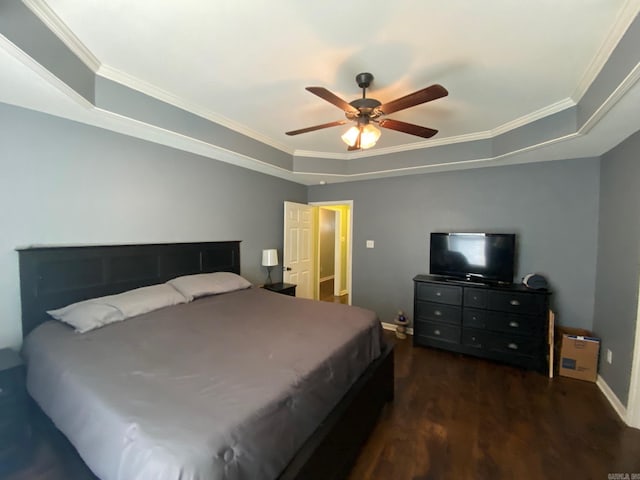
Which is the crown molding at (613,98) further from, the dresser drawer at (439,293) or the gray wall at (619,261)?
the dresser drawer at (439,293)

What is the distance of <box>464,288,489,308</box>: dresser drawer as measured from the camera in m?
3.19

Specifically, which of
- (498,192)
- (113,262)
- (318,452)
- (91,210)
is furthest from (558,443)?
Answer: (91,210)

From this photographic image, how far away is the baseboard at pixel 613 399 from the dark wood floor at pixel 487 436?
41mm

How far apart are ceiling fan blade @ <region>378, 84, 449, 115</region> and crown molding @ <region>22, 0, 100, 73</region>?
1990 mm

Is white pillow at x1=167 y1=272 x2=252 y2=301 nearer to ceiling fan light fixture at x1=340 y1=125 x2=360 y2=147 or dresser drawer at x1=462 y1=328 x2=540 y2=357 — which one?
ceiling fan light fixture at x1=340 y1=125 x2=360 y2=147

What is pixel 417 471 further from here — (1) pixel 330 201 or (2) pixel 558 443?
(1) pixel 330 201

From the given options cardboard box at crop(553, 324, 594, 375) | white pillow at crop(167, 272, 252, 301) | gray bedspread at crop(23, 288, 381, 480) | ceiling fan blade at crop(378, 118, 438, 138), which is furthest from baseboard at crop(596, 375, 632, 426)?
white pillow at crop(167, 272, 252, 301)

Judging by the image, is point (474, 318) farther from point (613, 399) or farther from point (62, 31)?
point (62, 31)

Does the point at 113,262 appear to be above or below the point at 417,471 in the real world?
above

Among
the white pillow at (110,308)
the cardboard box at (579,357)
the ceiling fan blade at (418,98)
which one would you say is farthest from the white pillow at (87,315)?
the cardboard box at (579,357)

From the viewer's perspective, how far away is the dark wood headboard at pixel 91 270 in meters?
2.07

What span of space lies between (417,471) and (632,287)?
89.8 inches

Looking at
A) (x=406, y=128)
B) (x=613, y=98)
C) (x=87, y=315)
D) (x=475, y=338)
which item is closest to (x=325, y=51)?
(x=406, y=128)

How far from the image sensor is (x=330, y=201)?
485 centimetres
